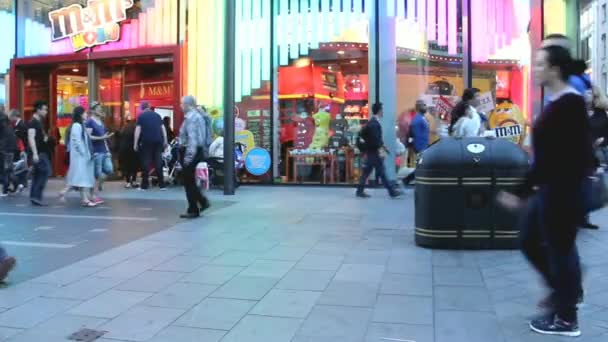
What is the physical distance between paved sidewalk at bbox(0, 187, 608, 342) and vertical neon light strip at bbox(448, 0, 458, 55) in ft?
21.5

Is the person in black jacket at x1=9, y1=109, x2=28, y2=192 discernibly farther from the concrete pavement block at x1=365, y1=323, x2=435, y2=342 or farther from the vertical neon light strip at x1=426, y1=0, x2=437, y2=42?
the concrete pavement block at x1=365, y1=323, x2=435, y2=342

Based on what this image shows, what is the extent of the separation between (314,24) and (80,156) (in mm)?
5889

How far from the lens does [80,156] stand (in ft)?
31.6

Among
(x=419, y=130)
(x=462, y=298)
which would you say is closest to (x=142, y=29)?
(x=419, y=130)

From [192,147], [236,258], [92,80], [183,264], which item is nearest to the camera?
[183,264]

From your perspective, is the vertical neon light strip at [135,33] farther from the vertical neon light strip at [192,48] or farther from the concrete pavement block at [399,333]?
the concrete pavement block at [399,333]

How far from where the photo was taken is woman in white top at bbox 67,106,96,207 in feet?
31.2

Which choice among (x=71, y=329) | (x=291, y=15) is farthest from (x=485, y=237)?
(x=291, y=15)

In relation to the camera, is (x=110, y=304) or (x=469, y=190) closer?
(x=110, y=304)

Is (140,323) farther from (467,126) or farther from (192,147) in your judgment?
(467,126)

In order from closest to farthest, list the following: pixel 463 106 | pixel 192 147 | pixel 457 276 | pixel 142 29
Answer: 1. pixel 457 276
2. pixel 463 106
3. pixel 192 147
4. pixel 142 29

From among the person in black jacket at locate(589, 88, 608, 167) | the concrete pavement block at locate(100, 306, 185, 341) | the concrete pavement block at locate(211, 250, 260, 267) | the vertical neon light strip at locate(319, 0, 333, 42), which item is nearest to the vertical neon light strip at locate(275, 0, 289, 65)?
the vertical neon light strip at locate(319, 0, 333, 42)

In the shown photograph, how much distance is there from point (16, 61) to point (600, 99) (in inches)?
545

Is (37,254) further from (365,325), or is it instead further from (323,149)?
(323,149)
